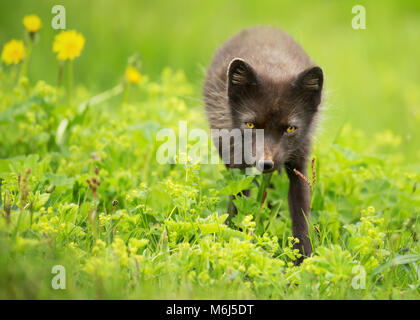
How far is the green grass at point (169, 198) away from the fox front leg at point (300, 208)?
0.13 metres

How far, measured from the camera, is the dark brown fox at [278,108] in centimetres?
454

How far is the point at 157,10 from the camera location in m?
11.6

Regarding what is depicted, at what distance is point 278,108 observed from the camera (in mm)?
4523

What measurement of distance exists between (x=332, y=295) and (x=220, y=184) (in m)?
1.52

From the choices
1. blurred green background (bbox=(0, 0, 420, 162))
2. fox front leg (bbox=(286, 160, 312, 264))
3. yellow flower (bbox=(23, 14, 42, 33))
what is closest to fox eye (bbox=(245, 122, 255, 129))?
fox front leg (bbox=(286, 160, 312, 264))

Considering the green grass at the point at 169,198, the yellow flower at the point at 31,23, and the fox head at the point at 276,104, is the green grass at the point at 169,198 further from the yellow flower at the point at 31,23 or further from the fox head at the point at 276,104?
the yellow flower at the point at 31,23

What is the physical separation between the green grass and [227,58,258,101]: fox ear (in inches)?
32.1

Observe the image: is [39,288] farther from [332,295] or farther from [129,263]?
[332,295]

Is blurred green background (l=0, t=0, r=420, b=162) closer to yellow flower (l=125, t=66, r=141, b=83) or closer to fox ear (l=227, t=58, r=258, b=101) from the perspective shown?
yellow flower (l=125, t=66, r=141, b=83)

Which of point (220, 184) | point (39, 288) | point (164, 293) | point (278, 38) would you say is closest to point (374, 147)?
point (278, 38)

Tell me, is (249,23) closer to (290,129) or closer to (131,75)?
(131,75)

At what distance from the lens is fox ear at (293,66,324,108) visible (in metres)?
4.56

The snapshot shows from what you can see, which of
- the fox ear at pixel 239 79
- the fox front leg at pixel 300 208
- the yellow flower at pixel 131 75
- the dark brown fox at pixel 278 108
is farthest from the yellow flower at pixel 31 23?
the fox front leg at pixel 300 208

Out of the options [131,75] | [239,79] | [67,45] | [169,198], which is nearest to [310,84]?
[239,79]
